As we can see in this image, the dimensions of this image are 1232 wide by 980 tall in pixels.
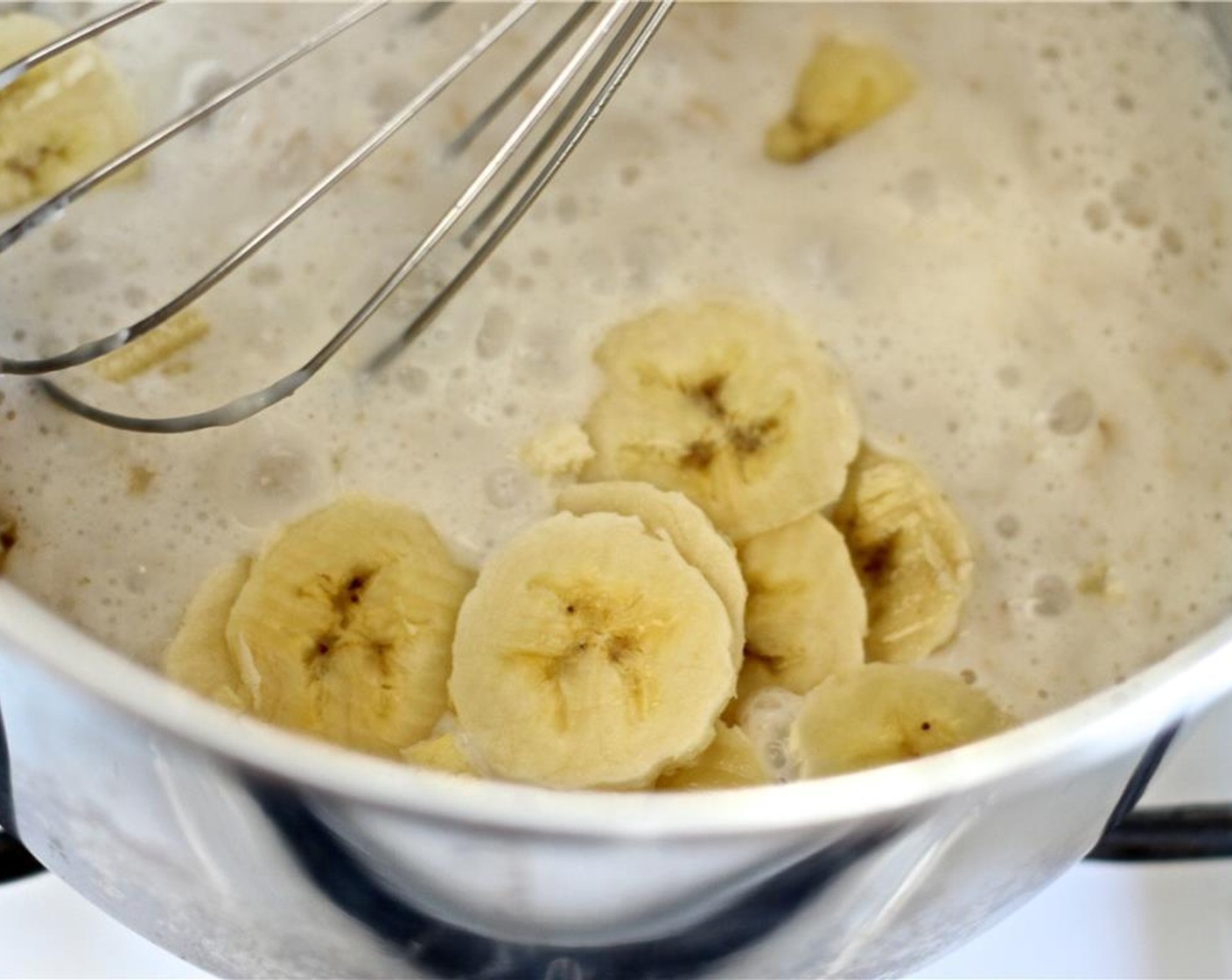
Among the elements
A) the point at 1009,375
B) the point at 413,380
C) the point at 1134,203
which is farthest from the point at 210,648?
the point at 1134,203

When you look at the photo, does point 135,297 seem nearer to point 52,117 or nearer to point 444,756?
point 52,117

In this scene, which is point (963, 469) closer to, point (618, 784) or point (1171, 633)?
point (1171, 633)

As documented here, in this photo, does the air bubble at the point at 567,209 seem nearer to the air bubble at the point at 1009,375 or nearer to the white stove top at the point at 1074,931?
the air bubble at the point at 1009,375

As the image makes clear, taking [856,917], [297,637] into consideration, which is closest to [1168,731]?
[856,917]

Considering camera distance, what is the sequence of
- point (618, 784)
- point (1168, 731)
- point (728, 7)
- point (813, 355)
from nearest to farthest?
point (1168, 731), point (618, 784), point (813, 355), point (728, 7)

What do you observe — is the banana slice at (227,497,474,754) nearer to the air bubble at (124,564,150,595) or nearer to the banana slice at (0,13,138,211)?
the air bubble at (124,564,150,595)

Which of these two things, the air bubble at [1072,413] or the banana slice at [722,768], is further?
the air bubble at [1072,413]

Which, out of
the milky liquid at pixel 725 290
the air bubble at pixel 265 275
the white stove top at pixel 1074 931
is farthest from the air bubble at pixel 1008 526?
the air bubble at pixel 265 275
